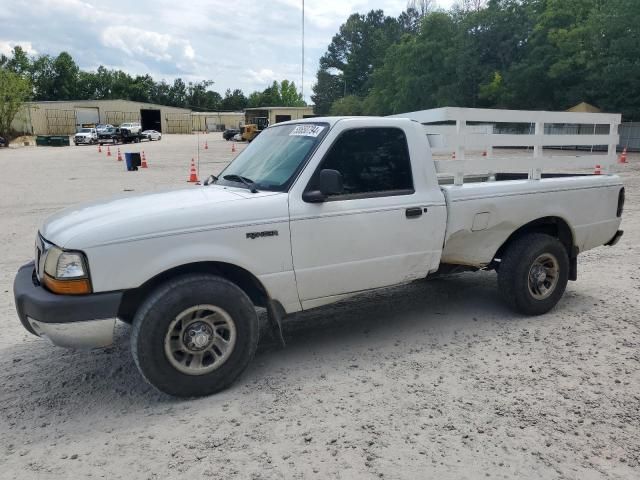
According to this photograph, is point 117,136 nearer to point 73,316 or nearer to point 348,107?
point 348,107

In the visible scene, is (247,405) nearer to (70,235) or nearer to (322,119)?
(70,235)

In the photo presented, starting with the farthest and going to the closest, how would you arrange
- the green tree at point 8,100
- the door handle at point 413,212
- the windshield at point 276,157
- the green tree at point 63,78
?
the green tree at point 63,78
the green tree at point 8,100
the door handle at point 413,212
the windshield at point 276,157

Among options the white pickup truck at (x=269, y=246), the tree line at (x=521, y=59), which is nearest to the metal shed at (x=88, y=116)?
the tree line at (x=521, y=59)

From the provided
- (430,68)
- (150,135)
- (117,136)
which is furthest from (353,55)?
(117,136)

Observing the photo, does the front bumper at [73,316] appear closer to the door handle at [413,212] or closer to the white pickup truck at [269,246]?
the white pickup truck at [269,246]

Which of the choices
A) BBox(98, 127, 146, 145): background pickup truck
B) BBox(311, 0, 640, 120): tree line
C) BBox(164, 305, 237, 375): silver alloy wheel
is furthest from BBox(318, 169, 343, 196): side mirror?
BBox(98, 127, 146, 145): background pickup truck

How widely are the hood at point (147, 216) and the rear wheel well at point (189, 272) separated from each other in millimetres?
309

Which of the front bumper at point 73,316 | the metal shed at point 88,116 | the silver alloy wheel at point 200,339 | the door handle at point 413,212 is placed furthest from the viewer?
the metal shed at point 88,116

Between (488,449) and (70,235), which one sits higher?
(70,235)

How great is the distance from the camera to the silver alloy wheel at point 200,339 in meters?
3.39

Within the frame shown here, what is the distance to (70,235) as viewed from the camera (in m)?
3.24

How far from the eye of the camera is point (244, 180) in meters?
4.14

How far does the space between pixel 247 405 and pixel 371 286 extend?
1.35 meters

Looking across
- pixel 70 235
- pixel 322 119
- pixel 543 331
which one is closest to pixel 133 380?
pixel 70 235
